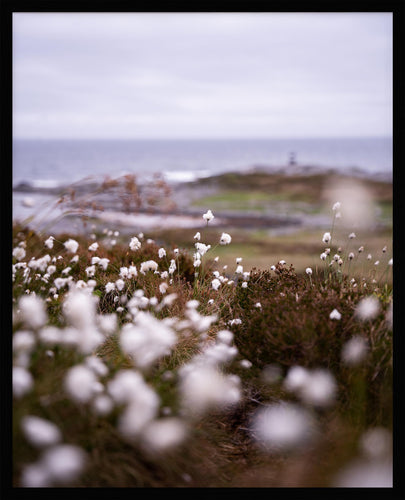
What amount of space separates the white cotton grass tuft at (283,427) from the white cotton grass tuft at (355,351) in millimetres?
417

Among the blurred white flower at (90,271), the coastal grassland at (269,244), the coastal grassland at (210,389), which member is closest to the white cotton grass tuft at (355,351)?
the coastal grassland at (210,389)

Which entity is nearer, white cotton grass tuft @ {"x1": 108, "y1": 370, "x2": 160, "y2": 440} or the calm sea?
white cotton grass tuft @ {"x1": 108, "y1": 370, "x2": 160, "y2": 440}

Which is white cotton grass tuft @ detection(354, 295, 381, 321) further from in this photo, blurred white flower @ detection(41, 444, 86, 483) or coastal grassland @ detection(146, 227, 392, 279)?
coastal grassland @ detection(146, 227, 392, 279)

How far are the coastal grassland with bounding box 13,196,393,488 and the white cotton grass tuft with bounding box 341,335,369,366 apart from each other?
12 mm

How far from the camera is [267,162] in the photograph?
68.0 metres

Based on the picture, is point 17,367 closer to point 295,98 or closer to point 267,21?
point 267,21

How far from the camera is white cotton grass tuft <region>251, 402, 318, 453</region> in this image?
2166 millimetres

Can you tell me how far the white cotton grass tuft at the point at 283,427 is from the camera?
7.11ft

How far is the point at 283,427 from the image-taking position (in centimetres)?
208

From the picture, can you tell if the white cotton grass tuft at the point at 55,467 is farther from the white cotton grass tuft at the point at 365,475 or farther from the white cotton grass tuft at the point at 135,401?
the white cotton grass tuft at the point at 365,475

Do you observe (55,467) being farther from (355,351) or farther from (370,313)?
(370,313)

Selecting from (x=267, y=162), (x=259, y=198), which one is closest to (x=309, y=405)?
(x=259, y=198)

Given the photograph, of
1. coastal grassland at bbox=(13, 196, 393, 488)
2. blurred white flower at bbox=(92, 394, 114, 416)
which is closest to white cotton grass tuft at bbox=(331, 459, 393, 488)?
coastal grassland at bbox=(13, 196, 393, 488)
